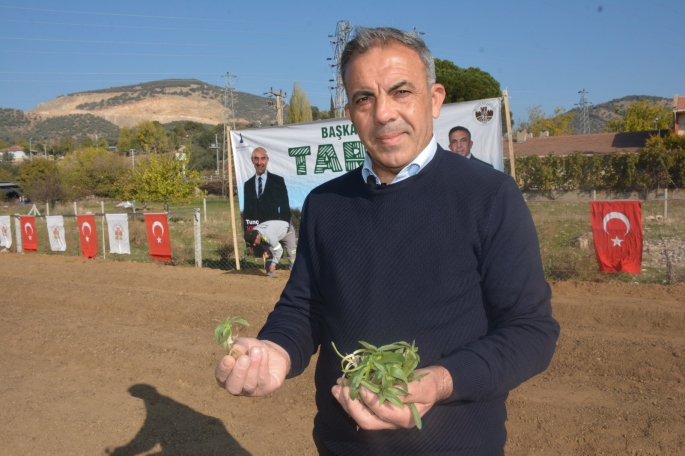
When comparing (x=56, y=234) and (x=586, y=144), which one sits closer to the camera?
(x=56, y=234)

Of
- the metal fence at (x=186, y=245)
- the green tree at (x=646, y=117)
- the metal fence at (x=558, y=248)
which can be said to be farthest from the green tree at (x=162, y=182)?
the green tree at (x=646, y=117)

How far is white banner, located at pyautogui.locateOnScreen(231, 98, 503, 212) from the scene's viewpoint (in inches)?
357

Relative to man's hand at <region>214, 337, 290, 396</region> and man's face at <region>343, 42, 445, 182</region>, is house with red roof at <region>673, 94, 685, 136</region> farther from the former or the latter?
man's hand at <region>214, 337, 290, 396</region>

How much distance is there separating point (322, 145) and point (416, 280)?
875cm

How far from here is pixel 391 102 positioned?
2.10m

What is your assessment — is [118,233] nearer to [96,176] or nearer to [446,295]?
[446,295]

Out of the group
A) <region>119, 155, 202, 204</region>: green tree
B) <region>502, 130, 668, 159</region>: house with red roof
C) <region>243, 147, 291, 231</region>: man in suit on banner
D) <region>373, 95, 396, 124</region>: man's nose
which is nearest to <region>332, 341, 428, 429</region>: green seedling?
<region>373, 95, 396, 124</region>: man's nose

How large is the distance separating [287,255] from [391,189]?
368 inches

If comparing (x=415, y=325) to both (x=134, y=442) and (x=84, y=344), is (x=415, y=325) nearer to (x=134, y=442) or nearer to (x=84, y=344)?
(x=134, y=442)

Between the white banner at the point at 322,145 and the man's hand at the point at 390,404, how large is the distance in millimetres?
7741

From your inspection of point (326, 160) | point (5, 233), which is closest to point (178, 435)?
point (326, 160)

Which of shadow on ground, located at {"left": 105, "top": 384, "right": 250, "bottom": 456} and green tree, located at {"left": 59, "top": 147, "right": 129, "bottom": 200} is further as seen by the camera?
green tree, located at {"left": 59, "top": 147, "right": 129, "bottom": 200}

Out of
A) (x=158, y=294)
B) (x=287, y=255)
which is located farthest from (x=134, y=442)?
(x=287, y=255)

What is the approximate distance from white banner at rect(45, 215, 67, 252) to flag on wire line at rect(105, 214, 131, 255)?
364 cm
